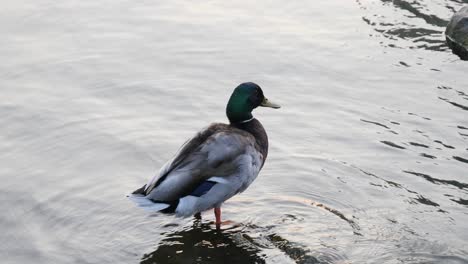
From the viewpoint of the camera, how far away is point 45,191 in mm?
6555

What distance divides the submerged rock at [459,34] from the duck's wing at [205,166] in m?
3.59

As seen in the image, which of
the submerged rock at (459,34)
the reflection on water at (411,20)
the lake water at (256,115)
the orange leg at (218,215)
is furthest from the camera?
the reflection on water at (411,20)

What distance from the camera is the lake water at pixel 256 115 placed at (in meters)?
6.00

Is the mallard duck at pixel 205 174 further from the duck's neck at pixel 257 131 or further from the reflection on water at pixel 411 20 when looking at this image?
the reflection on water at pixel 411 20

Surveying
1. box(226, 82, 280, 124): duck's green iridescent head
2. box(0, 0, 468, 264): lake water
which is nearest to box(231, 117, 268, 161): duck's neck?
box(226, 82, 280, 124): duck's green iridescent head

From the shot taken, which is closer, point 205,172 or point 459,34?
point 205,172

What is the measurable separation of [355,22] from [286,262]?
14.9 ft

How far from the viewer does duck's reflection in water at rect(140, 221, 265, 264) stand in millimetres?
5867

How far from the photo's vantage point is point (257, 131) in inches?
256

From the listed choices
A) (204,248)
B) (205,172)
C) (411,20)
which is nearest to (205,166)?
(205,172)

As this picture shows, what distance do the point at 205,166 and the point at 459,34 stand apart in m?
4.12

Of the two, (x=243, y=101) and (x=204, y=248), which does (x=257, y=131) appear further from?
(x=204, y=248)

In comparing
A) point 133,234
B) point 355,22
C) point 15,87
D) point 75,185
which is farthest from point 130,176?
point 355,22

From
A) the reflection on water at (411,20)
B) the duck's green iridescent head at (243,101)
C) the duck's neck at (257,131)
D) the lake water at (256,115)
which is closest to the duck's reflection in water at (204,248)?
the lake water at (256,115)
